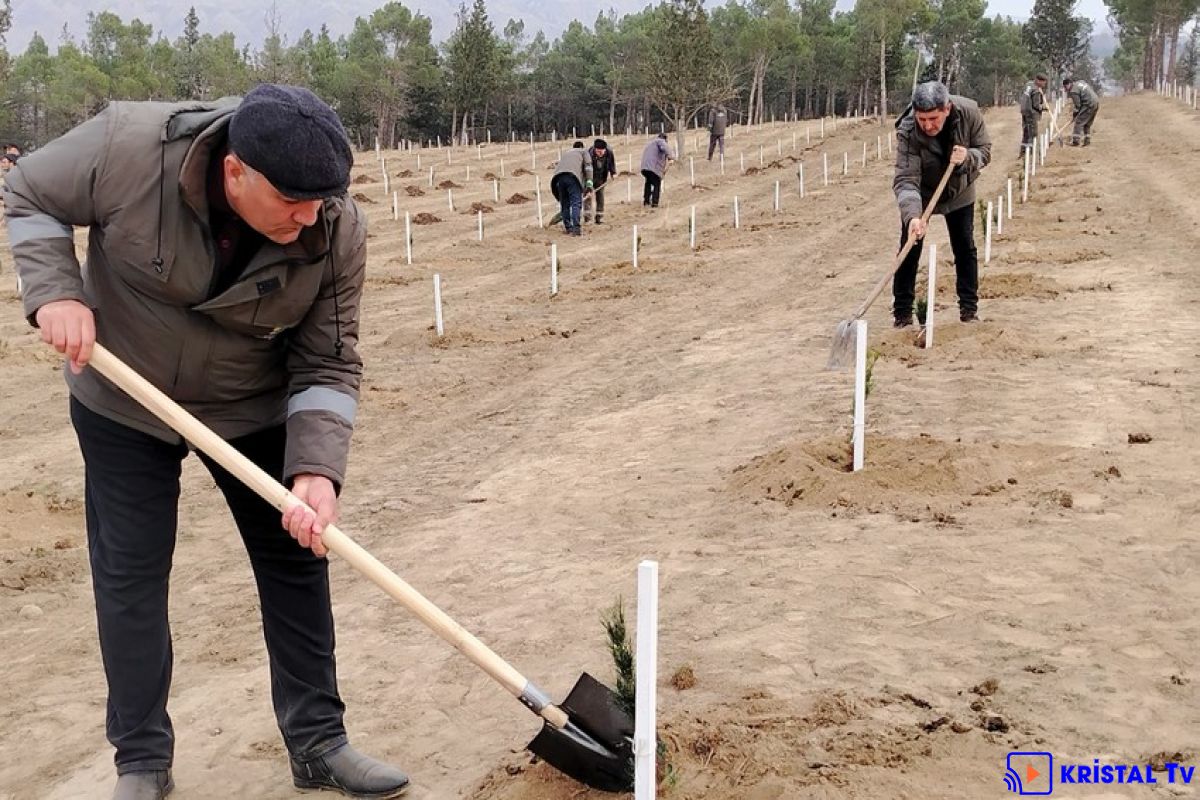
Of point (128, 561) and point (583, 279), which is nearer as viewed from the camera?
point (128, 561)

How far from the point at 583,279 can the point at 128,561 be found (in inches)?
506

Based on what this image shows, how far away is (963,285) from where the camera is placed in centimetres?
889

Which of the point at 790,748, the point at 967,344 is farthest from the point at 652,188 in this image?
the point at 790,748

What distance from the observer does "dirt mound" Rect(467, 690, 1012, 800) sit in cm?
296

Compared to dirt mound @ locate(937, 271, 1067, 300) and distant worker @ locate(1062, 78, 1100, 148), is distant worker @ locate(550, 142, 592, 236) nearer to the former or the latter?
dirt mound @ locate(937, 271, 1067, 300)

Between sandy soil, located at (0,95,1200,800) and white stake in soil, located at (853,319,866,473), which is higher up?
white stake in soil, located at (853,319,866,473)

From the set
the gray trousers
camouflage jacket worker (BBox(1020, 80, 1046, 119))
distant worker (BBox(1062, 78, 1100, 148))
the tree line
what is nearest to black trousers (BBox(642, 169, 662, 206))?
camouflage jacket worker (BBox(1020, 80, 1046, 119))

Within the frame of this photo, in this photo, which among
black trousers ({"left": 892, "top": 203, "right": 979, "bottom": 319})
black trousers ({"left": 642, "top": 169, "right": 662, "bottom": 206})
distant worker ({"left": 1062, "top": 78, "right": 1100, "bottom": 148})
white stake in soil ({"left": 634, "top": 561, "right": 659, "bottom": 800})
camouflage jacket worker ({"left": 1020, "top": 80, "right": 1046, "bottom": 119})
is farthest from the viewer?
distant worker ({"left": 1062, "top": 78, "right": 1100, "bottom": 148})

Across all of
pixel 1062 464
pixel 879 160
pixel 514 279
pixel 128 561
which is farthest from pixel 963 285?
pixel 879 160

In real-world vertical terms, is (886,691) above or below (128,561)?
below

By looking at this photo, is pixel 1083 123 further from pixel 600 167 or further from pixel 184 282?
pixel 184 282

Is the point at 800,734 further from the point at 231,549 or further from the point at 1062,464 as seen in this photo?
the point at 231,549

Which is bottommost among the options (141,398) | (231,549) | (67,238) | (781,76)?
(231,549)

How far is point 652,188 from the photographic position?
26.0 meters
